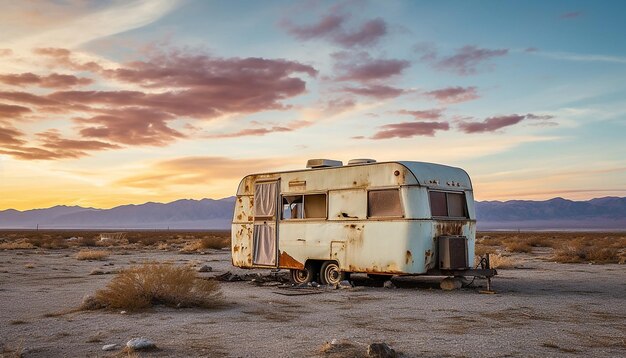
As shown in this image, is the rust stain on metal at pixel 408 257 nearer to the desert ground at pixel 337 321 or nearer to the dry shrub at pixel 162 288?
the desert ground at pixel 337 321

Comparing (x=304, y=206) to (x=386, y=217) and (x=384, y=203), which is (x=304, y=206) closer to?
(x=384, y=203)

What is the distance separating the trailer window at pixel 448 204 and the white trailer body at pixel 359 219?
0.08ft

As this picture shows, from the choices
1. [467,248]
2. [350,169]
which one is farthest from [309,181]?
[467,248]

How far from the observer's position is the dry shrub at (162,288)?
11.8 m

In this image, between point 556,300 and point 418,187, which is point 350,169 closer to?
point 418,187

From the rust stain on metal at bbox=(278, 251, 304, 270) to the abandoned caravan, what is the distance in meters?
0.03

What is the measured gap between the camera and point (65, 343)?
8.66 metres

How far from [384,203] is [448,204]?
5.61 feet

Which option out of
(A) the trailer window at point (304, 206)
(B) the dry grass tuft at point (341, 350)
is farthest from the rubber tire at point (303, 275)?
(B) the dry grass tuft at point (341, 350)

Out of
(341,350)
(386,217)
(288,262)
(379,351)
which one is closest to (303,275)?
(288,262)

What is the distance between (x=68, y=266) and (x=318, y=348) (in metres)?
18.7

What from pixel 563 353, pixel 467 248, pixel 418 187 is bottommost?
pixel 563 353

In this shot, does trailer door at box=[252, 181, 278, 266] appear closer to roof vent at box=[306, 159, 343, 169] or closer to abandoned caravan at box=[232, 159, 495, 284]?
abandoned caravan at box=[232, 159, 495, 284]

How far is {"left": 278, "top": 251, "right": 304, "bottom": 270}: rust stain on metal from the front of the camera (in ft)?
54.4
